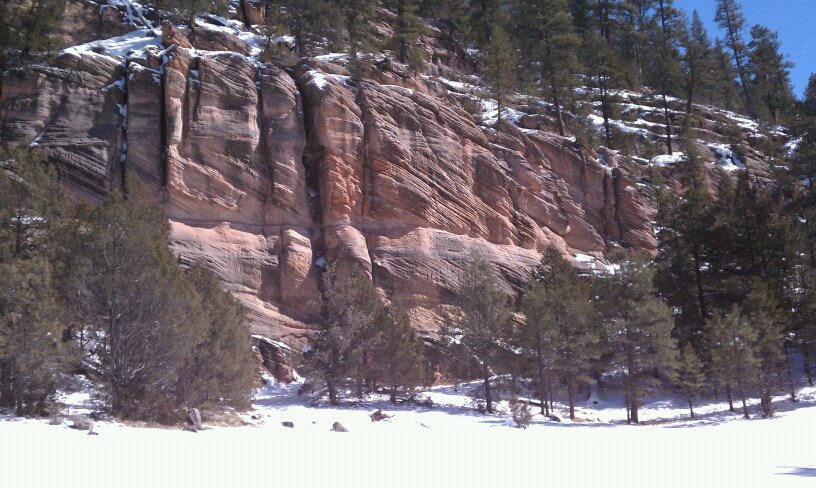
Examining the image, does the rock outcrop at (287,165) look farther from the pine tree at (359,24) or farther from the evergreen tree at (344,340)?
the evergreen tree at (344,340)

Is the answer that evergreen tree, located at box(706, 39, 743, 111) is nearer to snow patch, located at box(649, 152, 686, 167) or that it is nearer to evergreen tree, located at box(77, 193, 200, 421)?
snow patch, located at box(649, 152, 686, 167)

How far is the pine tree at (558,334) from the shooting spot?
2689cm

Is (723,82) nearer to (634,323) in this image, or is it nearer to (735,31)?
(735,31)

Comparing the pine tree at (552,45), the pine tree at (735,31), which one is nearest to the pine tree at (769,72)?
the pine tree at (735,31)

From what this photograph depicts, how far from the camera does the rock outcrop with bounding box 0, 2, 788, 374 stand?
96.4 ft

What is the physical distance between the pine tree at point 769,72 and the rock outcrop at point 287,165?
35.9m

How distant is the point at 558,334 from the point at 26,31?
3022cm

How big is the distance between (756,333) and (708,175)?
85.4 feet

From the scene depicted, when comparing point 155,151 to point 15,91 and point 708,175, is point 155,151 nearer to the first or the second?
point 15,91

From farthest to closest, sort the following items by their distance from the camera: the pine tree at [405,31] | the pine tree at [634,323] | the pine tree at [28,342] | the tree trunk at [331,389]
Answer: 1. the pine tree at [405,31]
2. the pine tree at [634,323]
3. the tree trunk at [331,389]
4. the pine tree at [28,342]

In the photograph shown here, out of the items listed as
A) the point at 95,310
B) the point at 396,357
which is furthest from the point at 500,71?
the point at 95,310

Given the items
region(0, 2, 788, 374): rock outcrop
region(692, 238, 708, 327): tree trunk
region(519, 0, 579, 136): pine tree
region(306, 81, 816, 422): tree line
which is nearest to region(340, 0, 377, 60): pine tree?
region(0, 2, 788, 374): rock outcrop

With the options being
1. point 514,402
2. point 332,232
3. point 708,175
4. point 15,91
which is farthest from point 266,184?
point 708,175

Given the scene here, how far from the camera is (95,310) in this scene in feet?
53.1
